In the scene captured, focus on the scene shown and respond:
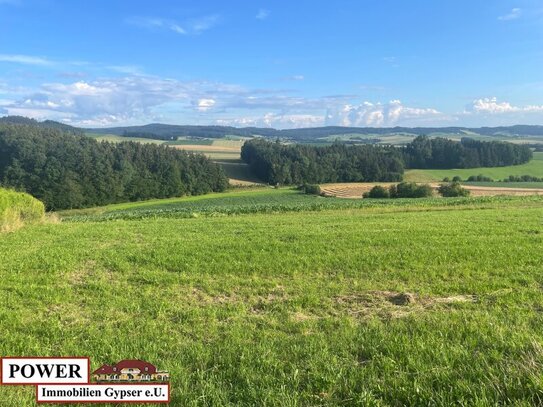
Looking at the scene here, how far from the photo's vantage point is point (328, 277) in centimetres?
957

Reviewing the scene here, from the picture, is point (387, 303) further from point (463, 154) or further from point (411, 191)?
point (463, 154)

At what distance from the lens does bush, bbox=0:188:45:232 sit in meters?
17.8

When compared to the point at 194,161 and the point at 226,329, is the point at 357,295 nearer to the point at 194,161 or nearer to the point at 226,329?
the point at 226,329

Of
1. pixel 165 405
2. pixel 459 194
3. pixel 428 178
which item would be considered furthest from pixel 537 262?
pixel 428 178

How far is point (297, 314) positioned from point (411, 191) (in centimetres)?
6460

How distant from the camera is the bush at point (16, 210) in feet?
58.5

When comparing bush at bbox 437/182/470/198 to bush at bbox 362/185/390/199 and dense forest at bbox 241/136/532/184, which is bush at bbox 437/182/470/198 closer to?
bush at bbox 362/185/390/199

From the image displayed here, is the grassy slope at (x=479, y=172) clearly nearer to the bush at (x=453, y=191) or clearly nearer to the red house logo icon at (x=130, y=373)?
the bush at (x=453, y=191)

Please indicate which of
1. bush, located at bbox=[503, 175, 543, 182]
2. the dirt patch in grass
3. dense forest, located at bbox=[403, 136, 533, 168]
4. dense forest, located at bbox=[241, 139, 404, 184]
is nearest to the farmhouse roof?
the dirt patch in grass

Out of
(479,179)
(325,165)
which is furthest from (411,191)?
(325,165)

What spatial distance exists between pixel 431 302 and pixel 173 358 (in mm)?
4680

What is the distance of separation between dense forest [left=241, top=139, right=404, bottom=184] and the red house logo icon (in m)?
99.7

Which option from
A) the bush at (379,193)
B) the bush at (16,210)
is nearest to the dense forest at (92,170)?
the bush at (379,193)

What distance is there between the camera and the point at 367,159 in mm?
107062
